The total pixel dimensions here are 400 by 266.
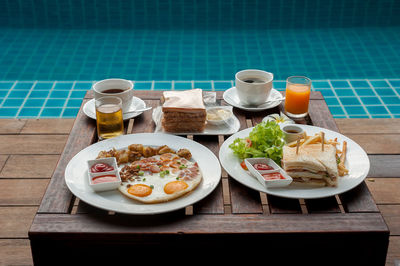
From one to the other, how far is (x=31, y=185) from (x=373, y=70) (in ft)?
11.2

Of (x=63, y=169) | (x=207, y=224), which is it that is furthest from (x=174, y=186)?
(x=63, y=169)

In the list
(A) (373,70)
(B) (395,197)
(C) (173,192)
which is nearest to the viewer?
(C) (173,192)

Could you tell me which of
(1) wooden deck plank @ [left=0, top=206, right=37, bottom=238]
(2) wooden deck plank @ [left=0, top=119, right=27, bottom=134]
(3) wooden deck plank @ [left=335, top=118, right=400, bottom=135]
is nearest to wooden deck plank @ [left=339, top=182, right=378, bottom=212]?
(3) wooden deck plank @ [left=335, top=118, right=400, bottom=135]

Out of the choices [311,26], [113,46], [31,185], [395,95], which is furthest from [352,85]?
[31,185]

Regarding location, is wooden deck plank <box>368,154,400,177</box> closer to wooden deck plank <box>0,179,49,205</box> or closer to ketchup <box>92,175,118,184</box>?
ketchup <box>92,175,118,184</box>

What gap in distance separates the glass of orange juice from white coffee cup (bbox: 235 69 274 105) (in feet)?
A: 0.32

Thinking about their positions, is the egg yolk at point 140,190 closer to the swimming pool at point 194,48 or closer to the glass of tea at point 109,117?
the glass of tea at point 109,117

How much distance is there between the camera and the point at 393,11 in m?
5.47

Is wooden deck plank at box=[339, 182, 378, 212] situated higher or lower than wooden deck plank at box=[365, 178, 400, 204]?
higher

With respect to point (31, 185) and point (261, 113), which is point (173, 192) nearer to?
point (261, 113)

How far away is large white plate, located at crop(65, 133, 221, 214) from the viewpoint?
1.39 metres

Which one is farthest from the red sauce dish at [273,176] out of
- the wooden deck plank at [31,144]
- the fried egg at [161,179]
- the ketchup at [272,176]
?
the wooden deck plank at [31,144]

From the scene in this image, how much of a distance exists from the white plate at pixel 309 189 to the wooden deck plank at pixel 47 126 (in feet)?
4.20

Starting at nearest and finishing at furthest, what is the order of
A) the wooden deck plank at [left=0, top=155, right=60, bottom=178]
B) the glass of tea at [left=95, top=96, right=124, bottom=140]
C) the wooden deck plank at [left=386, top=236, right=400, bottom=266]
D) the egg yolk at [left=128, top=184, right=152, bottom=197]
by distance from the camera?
the egg yolk at [left=128, top=184, right=152, bottom=197] → the glass of tea at [left=95, top=96, right=124, bottom=140] → the wooden deck plank at [left=386, top=236, right=400, bottom=266] → the wooden deck plank at [left=0, top=155, right=60, bottom=178]
